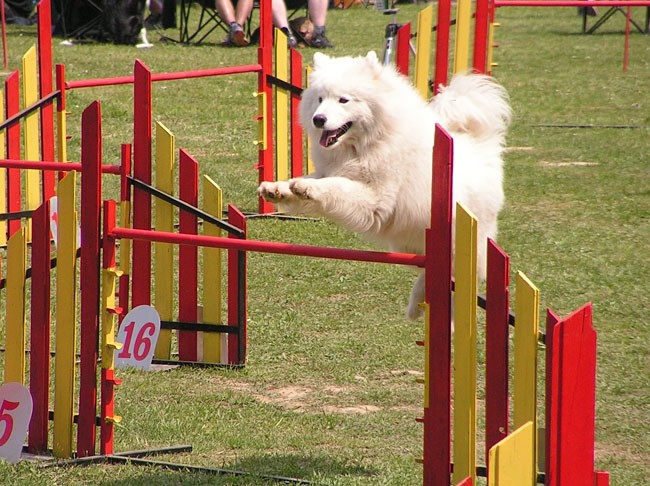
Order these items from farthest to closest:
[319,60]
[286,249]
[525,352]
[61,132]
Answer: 1. [61,132]
2. [319,60]
3. [286,249]
4. [525,352]

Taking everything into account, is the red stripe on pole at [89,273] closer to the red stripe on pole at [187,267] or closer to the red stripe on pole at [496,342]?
the red stripe on pole at [187,267]

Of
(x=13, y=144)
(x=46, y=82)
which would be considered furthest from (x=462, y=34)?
(x=13, y=144)

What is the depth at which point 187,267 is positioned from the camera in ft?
17.3

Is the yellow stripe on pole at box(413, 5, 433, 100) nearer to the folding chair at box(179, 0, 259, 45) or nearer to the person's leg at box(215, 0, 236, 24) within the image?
the person's leg at box(215, 0, 236, 24)

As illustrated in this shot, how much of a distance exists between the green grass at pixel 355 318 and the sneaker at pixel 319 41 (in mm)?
3701

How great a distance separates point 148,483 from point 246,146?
278 inches

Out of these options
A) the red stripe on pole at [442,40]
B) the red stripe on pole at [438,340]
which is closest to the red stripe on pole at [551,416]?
the red stripe on pole at [438,340]

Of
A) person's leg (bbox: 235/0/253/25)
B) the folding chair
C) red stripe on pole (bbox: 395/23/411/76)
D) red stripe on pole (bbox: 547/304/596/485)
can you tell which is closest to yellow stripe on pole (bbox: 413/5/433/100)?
red stripe on pole (bbox: 395/23/411/76)

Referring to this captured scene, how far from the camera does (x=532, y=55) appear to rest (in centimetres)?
1714

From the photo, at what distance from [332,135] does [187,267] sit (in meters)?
1.04

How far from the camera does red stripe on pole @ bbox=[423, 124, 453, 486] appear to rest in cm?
346

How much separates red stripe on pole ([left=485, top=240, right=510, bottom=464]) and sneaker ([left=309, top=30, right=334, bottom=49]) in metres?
13.5

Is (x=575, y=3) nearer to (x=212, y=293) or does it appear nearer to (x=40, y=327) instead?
(x=212, y=293)

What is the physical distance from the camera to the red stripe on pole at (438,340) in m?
3.46
